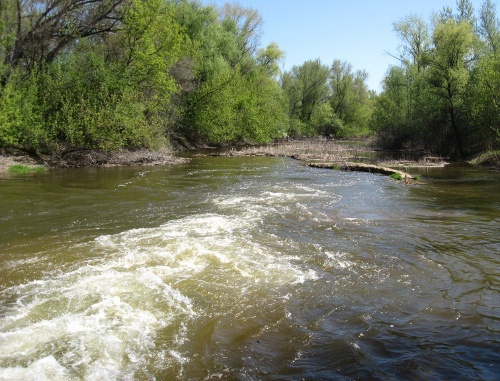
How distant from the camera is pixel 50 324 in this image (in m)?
5.70

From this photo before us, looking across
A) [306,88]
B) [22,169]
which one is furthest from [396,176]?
[306,88]

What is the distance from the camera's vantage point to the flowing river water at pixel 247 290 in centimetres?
488

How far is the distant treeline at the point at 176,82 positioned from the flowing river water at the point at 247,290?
1144cm

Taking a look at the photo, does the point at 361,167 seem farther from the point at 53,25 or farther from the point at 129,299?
the point at 53,25

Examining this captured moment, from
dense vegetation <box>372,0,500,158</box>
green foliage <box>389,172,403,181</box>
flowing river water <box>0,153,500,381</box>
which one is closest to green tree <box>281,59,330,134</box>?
dense vegetation <box>372,0,500,158</box>

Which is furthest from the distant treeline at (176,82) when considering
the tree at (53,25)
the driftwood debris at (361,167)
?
the driftwood debris at (361,167)

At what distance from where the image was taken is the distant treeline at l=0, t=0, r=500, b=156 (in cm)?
2504

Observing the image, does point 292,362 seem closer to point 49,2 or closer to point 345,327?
point 345,327

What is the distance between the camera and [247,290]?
23.3 ft

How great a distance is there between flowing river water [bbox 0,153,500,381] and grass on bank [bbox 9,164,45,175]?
7278 mm

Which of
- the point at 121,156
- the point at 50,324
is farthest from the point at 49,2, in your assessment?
the point at 50,324

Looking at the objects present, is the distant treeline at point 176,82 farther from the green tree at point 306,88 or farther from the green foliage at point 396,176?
the green tree at point 306,88

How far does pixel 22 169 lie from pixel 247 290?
1896 centimetres

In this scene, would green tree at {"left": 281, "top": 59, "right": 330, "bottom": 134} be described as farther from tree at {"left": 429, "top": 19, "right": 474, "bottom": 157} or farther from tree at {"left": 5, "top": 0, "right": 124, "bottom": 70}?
tree at {"left": 5, "top": 0, "right": 124, "bottom": 70}
